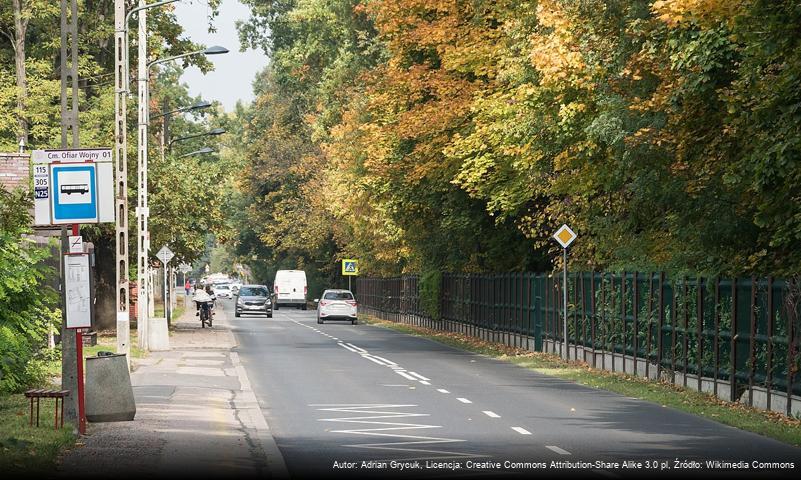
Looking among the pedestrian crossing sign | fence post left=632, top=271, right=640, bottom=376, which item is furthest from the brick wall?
the pedestrian crossing sign

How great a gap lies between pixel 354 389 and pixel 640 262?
360 inches

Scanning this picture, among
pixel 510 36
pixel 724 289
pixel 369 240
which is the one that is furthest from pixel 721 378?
pixel 369 240

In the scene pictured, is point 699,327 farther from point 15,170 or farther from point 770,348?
point 15,170

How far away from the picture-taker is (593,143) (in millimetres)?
30734

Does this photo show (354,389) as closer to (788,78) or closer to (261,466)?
(788,78)

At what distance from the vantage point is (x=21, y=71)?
50531 mm

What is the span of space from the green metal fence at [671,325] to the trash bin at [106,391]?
9462 mm

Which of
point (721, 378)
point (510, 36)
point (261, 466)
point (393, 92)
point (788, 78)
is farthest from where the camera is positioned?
point (393, 92)

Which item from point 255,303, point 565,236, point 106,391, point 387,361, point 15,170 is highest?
point 15,170

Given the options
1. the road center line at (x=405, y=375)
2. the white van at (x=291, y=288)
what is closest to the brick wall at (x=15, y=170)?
the road center line at (x=405, y=375)

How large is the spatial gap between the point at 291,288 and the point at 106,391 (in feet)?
259

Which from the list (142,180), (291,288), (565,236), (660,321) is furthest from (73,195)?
(291,288)

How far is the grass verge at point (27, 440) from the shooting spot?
13.9m

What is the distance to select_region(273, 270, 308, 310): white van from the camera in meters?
97.7
